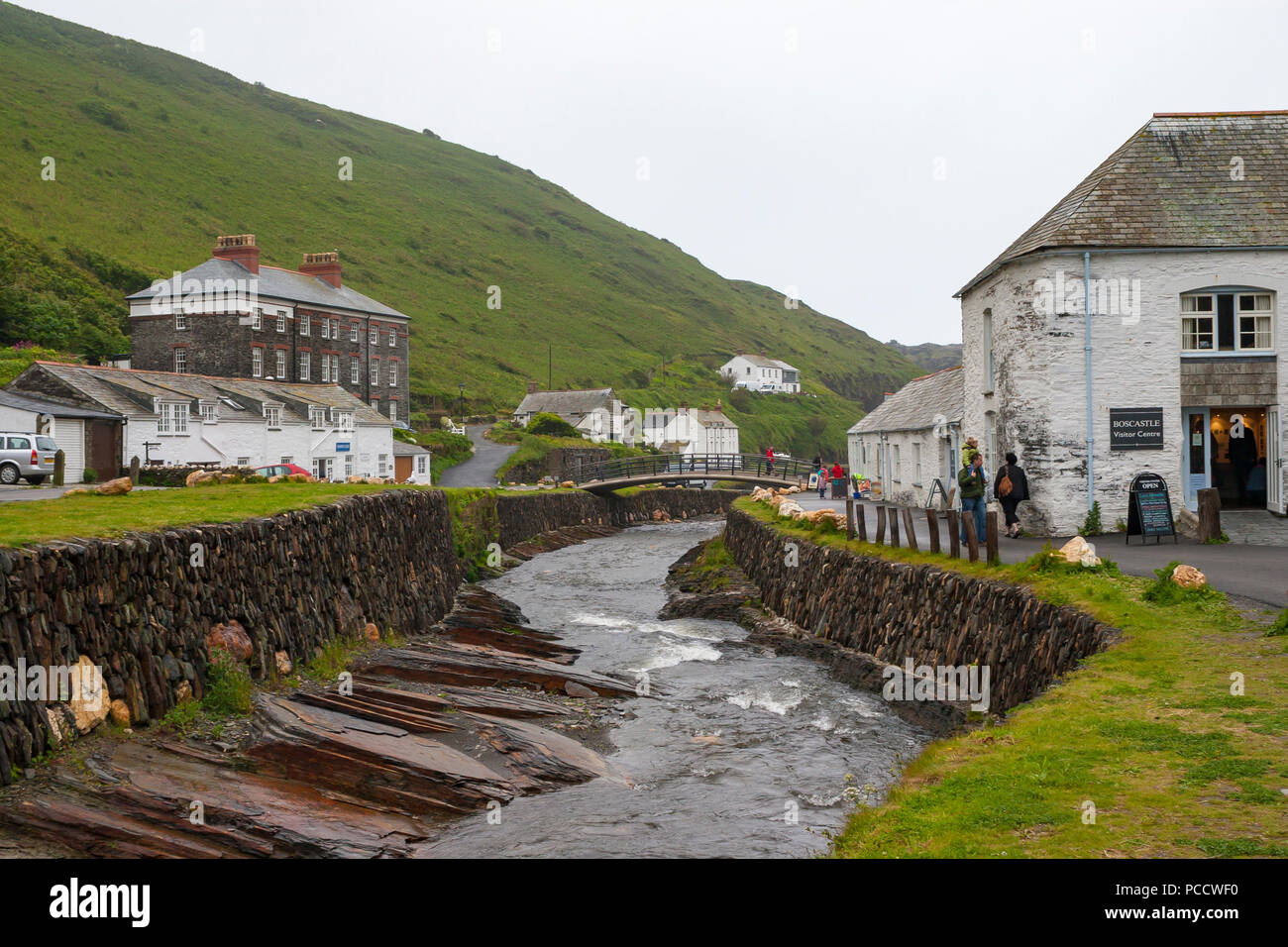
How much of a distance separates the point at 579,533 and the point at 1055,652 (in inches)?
1805

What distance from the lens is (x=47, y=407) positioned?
3781 cm

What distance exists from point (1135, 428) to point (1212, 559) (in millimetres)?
6039

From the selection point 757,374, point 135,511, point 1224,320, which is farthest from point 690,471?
point 757,374

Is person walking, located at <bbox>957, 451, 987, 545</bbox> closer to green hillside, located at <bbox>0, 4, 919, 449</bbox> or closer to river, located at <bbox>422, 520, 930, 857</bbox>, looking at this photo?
river, located at <bbox>422, 520, 930, 857</bbox>

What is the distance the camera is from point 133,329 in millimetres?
70688

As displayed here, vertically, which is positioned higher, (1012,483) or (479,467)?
(479,467)

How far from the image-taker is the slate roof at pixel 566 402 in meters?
113

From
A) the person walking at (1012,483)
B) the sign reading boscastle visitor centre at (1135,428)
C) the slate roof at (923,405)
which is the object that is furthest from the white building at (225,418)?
the sign reading boscastle visitor centre at (1135,428)

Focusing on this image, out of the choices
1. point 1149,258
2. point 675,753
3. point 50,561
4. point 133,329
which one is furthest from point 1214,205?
point 133,329

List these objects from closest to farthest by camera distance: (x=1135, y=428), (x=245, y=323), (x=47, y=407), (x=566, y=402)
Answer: (x=1135, y=428)
(x=47, y=407)
(x=245, y=323)
(x=566, y=402)

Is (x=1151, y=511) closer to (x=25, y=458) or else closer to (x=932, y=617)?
(x=932, y=617)

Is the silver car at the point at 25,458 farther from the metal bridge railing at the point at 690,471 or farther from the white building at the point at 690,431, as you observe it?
the white building at the point at 690,431

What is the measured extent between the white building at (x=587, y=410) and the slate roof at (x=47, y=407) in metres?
68.8

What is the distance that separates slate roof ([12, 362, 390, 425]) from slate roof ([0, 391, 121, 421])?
458 millimetres
